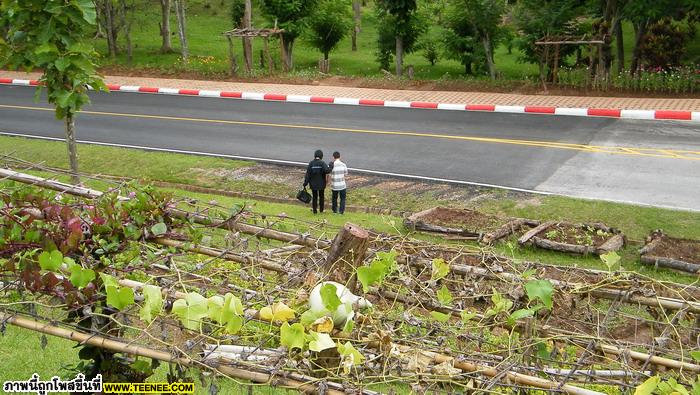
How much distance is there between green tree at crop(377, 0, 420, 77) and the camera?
27.8 meters

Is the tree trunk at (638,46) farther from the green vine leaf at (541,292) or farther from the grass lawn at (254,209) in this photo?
the green vine leaf at (541,292)

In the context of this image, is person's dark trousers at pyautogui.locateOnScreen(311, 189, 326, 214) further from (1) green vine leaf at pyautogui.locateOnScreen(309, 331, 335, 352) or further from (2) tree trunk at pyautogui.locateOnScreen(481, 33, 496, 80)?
(2) tree trunk at pyautogui.locateOnScreen(481, 33, 496, 80)

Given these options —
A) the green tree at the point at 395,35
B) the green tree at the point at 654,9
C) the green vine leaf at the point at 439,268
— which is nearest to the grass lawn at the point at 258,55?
the green tree at the point at 395,35

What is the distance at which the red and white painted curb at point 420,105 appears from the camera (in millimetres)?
20906

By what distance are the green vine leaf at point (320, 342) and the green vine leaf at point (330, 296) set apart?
0.58 feet

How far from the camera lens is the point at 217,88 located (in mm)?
28344

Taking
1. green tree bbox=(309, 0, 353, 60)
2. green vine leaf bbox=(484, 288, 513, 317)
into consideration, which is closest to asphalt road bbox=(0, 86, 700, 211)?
green tree bbox=(309, 0, 353, 60)

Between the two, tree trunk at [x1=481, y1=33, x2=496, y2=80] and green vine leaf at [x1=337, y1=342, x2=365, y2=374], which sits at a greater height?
tree trunk at [x1=481, y1=33, x2=496, y2=80]

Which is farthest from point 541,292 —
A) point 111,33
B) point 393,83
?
point 111,33

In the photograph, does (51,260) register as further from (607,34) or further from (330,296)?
(607,34)

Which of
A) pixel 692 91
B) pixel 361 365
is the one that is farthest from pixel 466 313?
pixel 692 91

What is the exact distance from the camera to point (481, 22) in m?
26.7

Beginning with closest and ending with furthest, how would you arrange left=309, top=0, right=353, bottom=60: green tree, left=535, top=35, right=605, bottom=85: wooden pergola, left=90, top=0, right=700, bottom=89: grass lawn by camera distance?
left=535, top=35, right=605, bottom=85: wooden pergola
left=90, top=0, right=700, bottom=89: grass lawn
left=309, top=0, right=353, bottom=60: green tree

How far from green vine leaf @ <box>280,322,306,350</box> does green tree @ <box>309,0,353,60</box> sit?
27783mm
